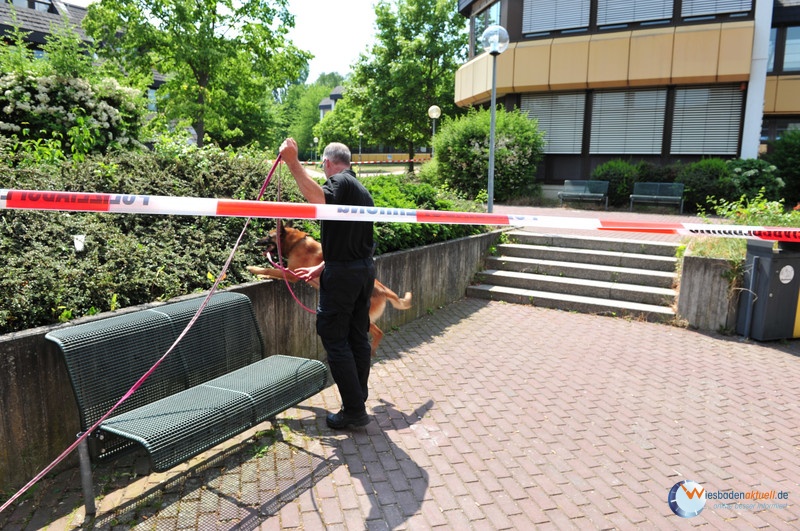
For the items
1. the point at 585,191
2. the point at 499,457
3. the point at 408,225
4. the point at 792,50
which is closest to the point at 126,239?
the point at 499,457

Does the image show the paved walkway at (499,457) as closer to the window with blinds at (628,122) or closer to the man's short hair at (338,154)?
the man's short hair at (338,154)

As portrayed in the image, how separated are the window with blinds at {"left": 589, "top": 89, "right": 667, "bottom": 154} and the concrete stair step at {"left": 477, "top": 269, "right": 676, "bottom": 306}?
11658 millimetres

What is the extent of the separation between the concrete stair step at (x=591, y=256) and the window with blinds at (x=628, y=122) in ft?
35.3

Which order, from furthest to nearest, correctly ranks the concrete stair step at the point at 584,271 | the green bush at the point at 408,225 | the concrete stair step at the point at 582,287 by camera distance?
the concrete stair step at the point at 584,271
the concrete stair step at the point at 582,287
the green bush at the point at 408,225

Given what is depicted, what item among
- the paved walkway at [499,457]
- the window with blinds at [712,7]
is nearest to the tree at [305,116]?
the window with blinds at [712,7]

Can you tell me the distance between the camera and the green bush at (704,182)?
51.3 feet

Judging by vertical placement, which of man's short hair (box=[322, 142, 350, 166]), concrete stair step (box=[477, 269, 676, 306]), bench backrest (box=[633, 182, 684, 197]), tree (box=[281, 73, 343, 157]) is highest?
tree (box=[281, 73, 343, 157])

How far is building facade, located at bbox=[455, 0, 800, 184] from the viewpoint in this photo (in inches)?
671

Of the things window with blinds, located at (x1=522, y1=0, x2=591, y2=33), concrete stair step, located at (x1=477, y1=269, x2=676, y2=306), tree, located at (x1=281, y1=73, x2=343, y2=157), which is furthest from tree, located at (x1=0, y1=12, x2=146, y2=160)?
tree, located at (x1=281, y1=73, x2=343, y2=157)

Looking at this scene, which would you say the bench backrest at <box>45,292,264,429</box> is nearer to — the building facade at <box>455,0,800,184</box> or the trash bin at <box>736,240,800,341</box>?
the trash bin at <box>736,240,800,341</box>

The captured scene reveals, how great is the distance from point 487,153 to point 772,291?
11.0m

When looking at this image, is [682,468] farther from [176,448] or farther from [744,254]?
[744,254]

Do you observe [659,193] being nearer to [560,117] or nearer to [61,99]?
[560,117]

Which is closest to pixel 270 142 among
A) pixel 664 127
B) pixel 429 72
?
pixel 429 72
